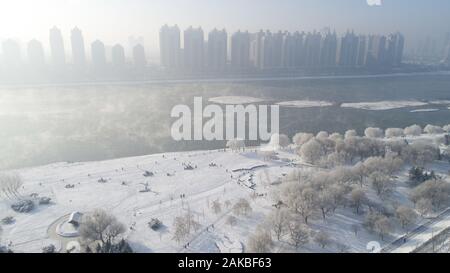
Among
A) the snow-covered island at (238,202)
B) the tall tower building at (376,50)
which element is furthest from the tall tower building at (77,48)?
the tall tower building at (376,50)

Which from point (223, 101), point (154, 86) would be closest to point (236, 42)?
point (154, 86)

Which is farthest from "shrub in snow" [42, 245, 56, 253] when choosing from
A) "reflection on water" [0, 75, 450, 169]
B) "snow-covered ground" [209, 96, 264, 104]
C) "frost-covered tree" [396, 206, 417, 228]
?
"snow-covered ground" [209, 96, 264, 104]

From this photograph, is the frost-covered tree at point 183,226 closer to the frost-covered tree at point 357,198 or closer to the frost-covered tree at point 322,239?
the frost-covered tree at point 322,239

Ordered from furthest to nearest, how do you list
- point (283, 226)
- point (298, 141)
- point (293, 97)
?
point (293, 97)
point (298, 141)
point (283, 226)

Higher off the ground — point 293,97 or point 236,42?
point 236,42

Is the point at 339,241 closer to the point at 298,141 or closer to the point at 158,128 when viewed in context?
the point at 298,141

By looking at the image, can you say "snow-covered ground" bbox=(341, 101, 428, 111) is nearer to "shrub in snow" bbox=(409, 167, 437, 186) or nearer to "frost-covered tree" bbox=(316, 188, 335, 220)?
"shrub in snow" bbox=(409, 167, 437, 186)
